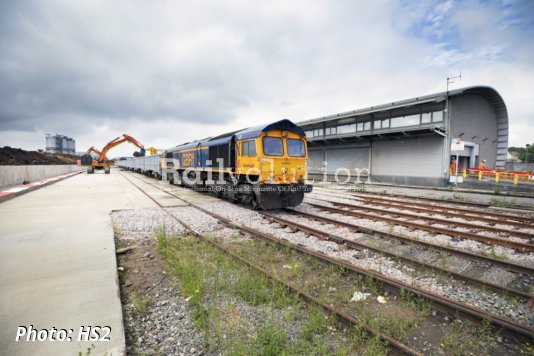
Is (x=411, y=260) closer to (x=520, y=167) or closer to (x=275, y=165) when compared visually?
(x=275, y=165)

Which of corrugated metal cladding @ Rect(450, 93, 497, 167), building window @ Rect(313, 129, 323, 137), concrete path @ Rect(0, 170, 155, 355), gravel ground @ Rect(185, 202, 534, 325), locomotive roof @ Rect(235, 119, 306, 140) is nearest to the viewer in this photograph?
concrete path @ Rect(0, 170, 155, 355)

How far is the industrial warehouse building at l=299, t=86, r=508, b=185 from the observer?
19.9m

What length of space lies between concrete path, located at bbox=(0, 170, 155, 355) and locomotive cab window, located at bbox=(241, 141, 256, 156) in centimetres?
530

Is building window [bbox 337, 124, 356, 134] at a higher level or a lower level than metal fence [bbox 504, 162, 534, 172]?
higher

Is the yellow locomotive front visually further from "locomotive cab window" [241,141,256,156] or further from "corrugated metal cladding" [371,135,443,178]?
"corrugated metal cladding" [371,135,443,178]

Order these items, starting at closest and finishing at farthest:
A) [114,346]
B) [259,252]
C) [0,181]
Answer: [114,346], [259,252], [0,181]

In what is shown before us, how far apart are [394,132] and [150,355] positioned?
2325 cm

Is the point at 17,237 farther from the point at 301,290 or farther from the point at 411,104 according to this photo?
the point at 411,104

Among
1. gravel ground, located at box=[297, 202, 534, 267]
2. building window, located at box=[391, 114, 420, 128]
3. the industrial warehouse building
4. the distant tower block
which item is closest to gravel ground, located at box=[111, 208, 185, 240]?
gravel ground, located at box=[297, 202, 534, 267]

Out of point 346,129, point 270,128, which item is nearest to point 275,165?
point 270,128

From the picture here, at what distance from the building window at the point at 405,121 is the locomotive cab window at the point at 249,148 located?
1766 cm

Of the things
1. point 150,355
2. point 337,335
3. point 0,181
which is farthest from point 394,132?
point 0,181

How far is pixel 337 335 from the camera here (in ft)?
10.2

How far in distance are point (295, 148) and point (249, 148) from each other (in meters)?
Answer: 1.95
